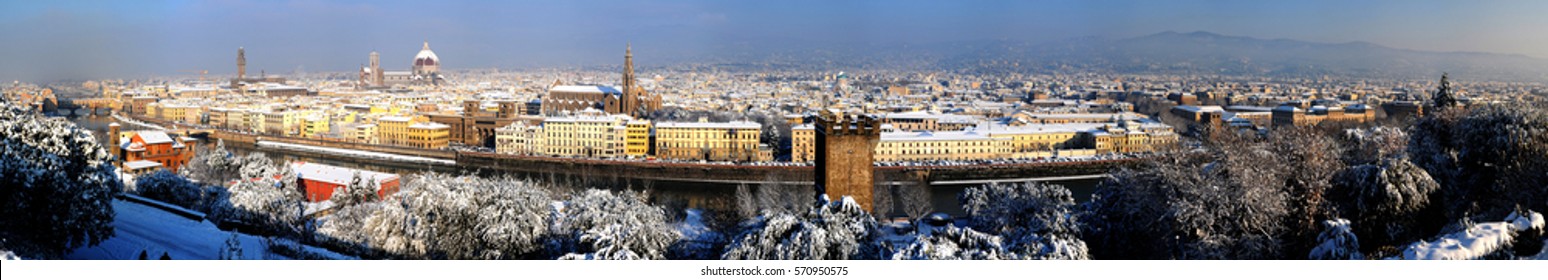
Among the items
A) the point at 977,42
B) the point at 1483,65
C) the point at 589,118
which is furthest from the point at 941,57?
the point at 1483,65

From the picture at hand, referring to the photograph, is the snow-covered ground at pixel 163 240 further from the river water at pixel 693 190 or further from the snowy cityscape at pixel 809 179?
the river water at pixel 693 190

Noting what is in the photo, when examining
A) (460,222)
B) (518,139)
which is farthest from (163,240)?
(518,139)

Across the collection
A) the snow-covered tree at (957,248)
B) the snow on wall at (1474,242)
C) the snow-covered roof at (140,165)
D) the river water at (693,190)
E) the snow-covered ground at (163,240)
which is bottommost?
the river water at (693,190)

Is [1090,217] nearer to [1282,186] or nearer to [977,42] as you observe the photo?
[1282,186]

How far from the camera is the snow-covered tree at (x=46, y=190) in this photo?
331 cm

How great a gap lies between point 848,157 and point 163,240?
3104 mm

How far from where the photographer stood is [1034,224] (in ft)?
12.8

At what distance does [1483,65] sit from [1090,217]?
7.50 metres

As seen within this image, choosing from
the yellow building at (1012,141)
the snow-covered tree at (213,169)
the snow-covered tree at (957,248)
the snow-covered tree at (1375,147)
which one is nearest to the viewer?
the snow-covered tree at (957,248)

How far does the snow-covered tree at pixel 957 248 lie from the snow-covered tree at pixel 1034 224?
3.0 inches

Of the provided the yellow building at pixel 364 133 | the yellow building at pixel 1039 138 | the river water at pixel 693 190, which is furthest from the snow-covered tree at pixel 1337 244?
the yellow building at pixel 364 133

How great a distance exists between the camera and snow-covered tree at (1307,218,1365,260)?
294 cm

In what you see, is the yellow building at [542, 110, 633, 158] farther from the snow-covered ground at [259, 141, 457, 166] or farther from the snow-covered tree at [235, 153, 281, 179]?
the snow-covered tree at [235, 153, 281, 179]

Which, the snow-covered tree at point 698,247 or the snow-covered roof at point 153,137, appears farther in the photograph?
the snow-covered roof at point 153,137
